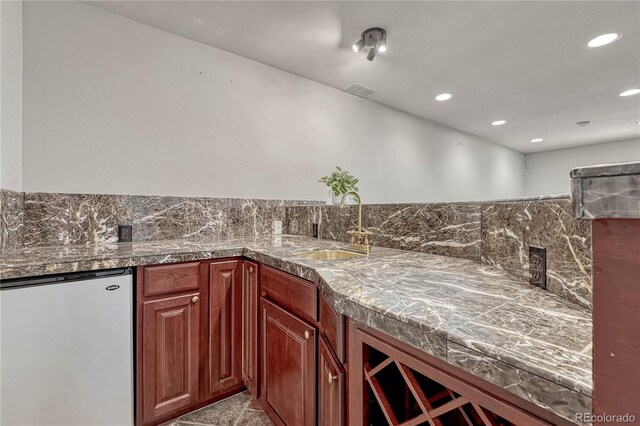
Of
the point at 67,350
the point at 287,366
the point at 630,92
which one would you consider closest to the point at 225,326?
the point at 287,366

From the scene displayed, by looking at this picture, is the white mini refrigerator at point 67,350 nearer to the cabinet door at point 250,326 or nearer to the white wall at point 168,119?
the cabinet door at point 250,326

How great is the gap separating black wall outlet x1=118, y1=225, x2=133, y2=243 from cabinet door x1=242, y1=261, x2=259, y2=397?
34.1 inches

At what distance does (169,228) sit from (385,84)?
8.41 feet

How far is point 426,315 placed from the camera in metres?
0.62

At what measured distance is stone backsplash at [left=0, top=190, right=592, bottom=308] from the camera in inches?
31.7

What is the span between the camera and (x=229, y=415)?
63.6 inches

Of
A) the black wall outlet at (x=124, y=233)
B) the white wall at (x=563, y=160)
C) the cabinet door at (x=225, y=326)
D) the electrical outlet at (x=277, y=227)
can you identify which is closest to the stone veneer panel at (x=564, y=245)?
the cabinet door at (x=225, y=326)

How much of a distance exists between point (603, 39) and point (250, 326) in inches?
138

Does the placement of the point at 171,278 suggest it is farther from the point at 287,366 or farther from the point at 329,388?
the point at 329,388

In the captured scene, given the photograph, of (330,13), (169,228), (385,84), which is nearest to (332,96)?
(385,84)

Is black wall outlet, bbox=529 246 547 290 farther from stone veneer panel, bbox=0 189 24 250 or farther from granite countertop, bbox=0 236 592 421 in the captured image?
stone veneer panel, bbox=0 189 24 250

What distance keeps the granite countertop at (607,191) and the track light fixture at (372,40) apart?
225cm

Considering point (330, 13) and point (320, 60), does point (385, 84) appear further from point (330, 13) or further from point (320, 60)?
point (330, 13)

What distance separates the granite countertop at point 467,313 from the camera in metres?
0.42
